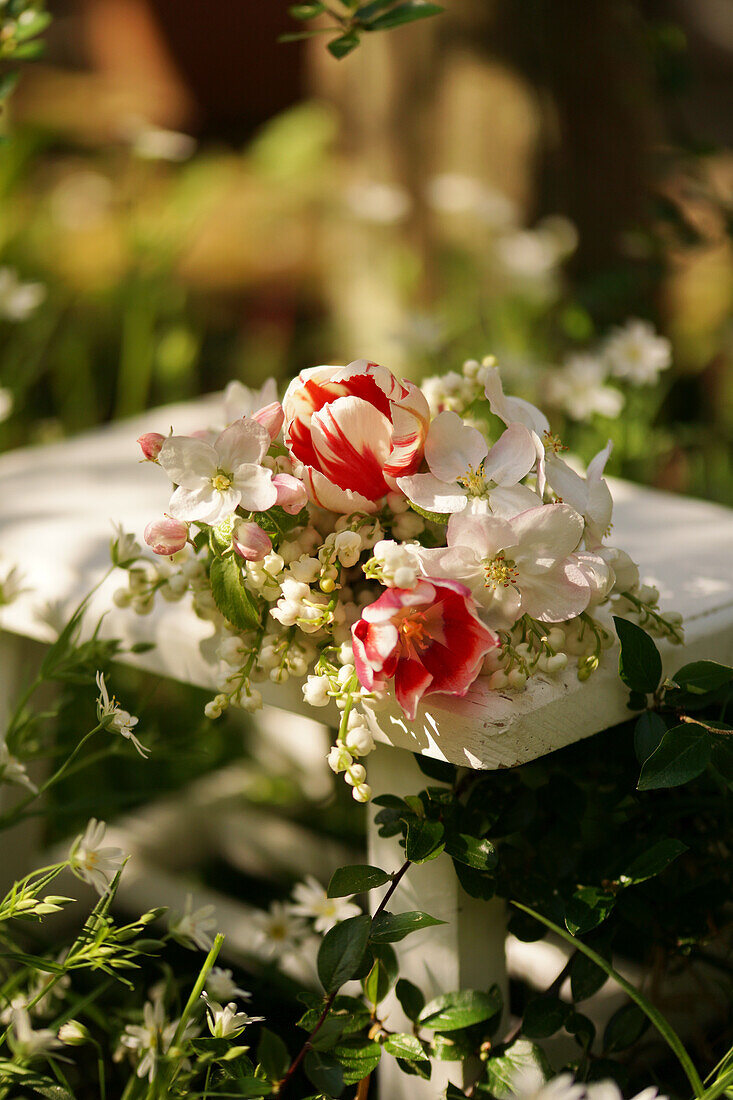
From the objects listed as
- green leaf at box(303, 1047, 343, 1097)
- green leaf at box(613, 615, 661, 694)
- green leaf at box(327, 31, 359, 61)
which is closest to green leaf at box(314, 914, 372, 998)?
green leaf at box(303, 1047, 343, 1097)

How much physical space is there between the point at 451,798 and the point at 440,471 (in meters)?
0.22

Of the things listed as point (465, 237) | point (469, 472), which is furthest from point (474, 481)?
point (465, 237)

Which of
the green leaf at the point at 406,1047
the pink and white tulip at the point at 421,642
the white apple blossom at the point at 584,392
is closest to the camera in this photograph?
the pink and white tulip at the point at 421,642

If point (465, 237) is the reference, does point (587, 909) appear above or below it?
above

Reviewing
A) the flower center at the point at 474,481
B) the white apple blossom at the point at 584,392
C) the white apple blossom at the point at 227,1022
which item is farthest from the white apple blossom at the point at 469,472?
the white apple blossom at the point at 584,392

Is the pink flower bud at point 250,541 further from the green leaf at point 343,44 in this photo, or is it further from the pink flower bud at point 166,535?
the green leaf at point 343,44

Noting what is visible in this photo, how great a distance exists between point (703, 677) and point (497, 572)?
0.55ft

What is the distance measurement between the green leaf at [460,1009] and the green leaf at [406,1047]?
0.05ft

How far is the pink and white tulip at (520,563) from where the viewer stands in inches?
23.4

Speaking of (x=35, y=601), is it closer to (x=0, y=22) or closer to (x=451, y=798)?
(x=451, y=798)

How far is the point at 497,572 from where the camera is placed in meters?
0.60

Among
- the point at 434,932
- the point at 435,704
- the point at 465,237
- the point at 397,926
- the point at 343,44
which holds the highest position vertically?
the point at 343,44

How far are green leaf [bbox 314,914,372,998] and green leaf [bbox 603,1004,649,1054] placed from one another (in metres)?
0.21

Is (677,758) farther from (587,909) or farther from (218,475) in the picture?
(218,475)
